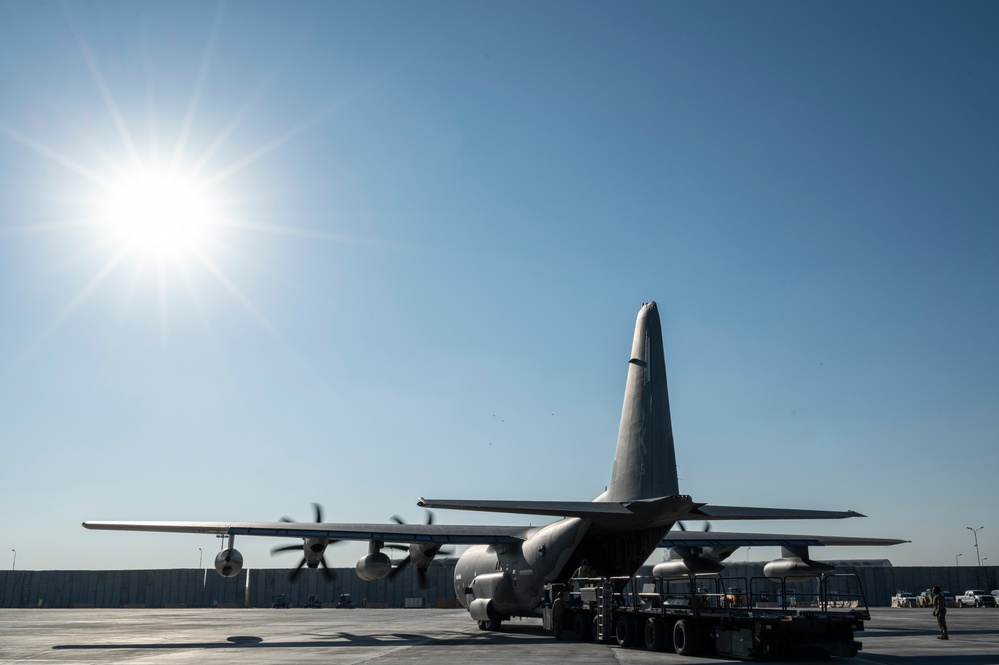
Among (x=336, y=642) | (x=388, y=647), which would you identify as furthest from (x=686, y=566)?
(x=336, y=642)

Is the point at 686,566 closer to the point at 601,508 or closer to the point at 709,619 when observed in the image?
the point at 601,508

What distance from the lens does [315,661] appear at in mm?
17672

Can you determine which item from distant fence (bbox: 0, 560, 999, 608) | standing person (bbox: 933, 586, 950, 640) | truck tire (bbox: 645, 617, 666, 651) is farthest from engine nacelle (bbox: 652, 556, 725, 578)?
distant fence (bbox: 0, 560, 999, 608)

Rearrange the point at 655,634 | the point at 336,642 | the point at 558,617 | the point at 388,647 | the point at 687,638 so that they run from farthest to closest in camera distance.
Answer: the point at 558,617 < the point at 336,642 < the point at 388,647 < the point at 655,634 < the point at 687,638

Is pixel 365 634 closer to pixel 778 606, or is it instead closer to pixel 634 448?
pixel 634 448

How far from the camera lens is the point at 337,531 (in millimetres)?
29031

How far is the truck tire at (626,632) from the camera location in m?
21.2

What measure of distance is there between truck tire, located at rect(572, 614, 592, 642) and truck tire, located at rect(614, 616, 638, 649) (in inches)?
85.7

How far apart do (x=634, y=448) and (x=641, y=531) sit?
10.4ft

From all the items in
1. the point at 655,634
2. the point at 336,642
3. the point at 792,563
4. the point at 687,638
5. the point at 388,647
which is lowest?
the point at 336,642

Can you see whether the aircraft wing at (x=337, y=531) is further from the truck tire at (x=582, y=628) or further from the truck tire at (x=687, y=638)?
the truck tire at (x=687, y=638)

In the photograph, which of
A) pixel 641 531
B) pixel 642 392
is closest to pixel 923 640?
pixel 641 531

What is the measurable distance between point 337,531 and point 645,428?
1220 centimetres

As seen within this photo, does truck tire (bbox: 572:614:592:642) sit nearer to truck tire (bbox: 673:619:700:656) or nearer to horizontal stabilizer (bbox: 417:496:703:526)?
horizontal stabilizer (bbox: 417:496:703:526)
